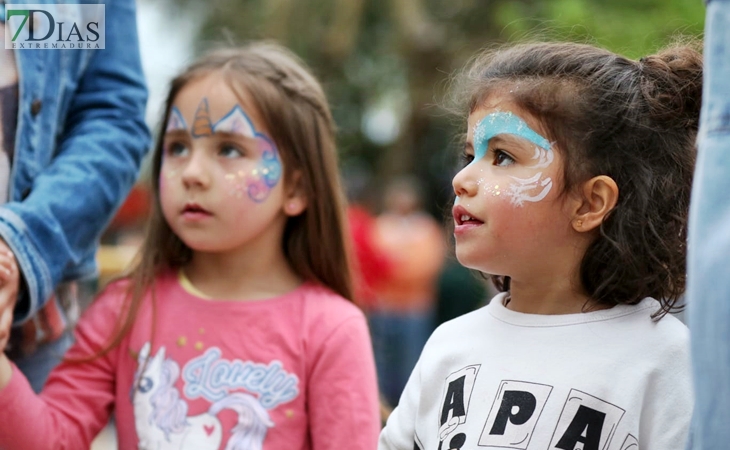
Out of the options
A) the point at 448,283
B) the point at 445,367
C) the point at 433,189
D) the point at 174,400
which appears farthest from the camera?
the point at 433,189

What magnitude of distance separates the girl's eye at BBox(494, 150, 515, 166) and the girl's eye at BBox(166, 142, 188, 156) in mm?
1015

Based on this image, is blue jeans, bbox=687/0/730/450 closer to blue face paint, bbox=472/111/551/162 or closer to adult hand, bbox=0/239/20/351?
blue face paint, bbox=472/111/551/162

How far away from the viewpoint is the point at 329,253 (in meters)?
2.45

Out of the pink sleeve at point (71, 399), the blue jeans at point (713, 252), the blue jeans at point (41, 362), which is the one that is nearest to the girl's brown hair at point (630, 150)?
the blue jeans at point (713, 252)

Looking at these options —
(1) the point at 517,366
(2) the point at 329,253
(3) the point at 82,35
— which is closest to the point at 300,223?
(2) the point at 329,253

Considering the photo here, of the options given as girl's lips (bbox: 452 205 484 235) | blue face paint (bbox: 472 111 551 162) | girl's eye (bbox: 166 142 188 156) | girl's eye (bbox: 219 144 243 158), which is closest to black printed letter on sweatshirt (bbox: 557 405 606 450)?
girl's lips (bbox: 452 205 484 235)

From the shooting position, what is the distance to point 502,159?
174cm

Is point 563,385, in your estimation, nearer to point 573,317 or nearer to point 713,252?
point 573,317

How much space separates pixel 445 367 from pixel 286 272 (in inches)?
31.3

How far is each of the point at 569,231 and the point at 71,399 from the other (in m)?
1.42

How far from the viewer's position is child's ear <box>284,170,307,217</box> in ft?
7.98

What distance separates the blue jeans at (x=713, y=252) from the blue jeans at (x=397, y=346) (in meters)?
6.77

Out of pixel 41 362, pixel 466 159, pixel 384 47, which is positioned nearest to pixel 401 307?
pixel 41 362

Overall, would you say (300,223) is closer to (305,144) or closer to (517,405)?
(305,144)
